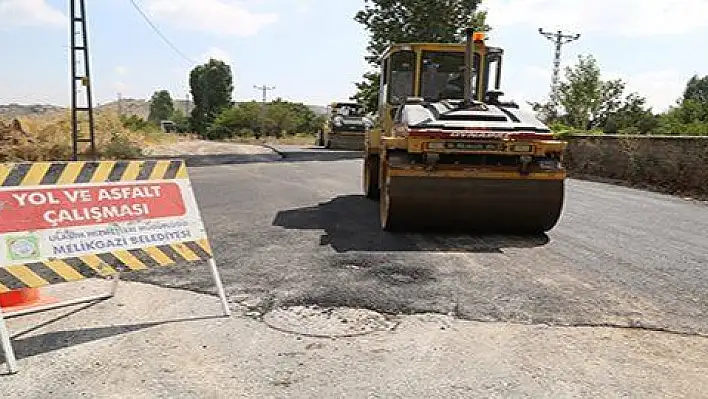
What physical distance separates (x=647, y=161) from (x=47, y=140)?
62.9 feet

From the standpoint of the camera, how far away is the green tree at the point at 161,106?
405 feet

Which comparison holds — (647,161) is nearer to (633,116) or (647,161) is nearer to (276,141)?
(633,116)

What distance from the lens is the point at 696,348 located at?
443 cm

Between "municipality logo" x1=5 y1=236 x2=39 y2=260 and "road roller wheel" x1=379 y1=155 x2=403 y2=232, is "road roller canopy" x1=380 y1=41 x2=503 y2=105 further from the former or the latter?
"municipality logo" x1=5 y1=236 x2=39 y2=260

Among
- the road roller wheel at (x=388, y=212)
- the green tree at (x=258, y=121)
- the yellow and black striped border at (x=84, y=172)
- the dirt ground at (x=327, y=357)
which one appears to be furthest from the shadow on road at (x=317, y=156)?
the green tree at (x=258, y=121)

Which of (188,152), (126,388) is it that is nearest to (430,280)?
(126,388)

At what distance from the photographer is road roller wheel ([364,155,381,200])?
11445 millimetres

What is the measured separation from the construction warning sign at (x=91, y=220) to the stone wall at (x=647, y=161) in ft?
40.3

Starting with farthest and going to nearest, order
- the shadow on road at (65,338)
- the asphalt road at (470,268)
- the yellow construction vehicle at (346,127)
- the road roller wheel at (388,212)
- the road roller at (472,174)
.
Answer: the yellow construction vehicle at (346,127)
the road roller wheel at (388,212)
the road roller at (472,174)
the asphalt road at (470,268)
the shadow on road at (65,338)

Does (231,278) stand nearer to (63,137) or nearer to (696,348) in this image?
(696,348)

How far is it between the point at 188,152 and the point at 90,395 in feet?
86.2

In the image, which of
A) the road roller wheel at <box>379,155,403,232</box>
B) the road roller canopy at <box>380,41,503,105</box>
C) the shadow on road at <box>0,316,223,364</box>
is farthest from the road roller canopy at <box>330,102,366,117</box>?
the shadow on road at <box>0,316,223,364</box>

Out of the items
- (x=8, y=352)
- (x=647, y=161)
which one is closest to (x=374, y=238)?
(x=8, y=352)

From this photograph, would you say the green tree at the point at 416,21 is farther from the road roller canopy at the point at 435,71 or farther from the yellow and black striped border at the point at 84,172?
the yellow and black striped border at the point at 84,172
